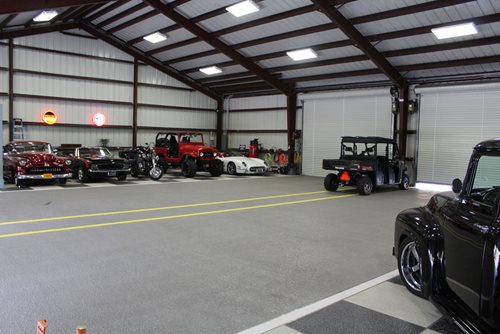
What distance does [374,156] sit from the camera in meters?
12.5

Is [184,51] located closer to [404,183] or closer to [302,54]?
[302,54]

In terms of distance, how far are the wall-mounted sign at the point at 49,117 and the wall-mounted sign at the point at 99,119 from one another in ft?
5.83

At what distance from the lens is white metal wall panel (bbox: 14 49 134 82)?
55.9 feet

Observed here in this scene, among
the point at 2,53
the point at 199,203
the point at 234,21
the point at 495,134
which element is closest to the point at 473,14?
the point at 495,134

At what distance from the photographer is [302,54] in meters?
15.4

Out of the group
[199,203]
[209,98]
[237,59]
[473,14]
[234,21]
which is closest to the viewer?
[199,203]

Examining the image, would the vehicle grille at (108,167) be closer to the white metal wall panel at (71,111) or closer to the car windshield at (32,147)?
the car windshield at (32,147)

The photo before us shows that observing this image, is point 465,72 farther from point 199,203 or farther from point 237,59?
point 199,203

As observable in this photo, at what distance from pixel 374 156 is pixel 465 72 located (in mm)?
4772

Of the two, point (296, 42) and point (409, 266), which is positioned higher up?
point (296, 42)

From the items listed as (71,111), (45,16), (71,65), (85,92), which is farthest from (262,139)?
(45,16)

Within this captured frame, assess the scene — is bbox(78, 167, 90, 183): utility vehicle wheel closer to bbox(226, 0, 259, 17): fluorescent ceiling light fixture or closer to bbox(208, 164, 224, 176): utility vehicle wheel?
bbox(208, 164, 224, 176): utility vehicle wheel

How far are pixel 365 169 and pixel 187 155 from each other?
7.57 meters

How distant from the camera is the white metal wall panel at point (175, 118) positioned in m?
20.8
